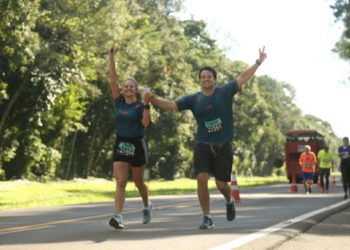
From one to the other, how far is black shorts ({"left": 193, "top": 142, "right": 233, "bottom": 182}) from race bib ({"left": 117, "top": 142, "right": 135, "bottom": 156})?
2.81ft

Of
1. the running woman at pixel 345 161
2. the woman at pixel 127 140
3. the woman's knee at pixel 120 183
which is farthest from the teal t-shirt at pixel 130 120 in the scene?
the running woman at pixel 345 161

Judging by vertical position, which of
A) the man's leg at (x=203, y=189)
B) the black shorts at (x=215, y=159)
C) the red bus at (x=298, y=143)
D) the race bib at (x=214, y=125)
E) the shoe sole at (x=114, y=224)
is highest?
the red bus at (x=298, y=143)

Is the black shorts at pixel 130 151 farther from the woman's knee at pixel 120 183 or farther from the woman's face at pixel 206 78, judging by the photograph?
the woman's face at pixel 206 78

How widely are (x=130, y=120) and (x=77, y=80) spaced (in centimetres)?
2288

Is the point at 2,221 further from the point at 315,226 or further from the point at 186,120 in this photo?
the point at 186,120

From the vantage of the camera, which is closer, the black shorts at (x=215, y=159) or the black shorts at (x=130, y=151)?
the black shorts at (x=215, y=159)

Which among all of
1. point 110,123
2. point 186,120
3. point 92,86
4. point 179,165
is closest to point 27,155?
point 92,86

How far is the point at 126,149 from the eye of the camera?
904 centimetres

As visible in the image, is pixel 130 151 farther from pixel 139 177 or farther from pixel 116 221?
pixel 116 221

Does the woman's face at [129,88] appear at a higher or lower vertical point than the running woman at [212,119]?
higher

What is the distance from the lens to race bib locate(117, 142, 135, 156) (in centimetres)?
904

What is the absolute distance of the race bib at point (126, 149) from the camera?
904 centimetres

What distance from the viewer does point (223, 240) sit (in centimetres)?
764

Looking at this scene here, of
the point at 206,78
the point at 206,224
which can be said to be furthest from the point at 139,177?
the point at 206,78
